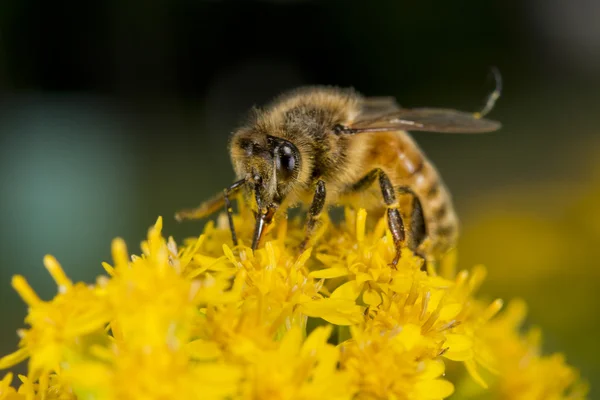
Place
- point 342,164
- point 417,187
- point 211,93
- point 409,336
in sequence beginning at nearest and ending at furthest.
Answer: point 409,336, point 342,164, point 417,187, point 211,93

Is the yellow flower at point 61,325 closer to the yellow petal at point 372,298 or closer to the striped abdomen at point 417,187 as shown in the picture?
the yellow petal at point 372,298

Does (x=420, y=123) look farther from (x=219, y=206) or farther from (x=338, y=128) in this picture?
(x=219, y=206)

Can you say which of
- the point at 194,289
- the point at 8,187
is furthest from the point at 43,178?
the point at 194,289

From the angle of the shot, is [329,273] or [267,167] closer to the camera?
[329,273]

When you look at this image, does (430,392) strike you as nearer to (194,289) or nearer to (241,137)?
(194,289)

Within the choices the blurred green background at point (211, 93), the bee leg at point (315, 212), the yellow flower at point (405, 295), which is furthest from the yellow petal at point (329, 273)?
the blurred green background at point (211, 93)

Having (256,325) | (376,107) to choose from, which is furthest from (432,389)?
(376,107)

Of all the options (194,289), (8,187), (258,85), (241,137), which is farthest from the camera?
(258,85)
